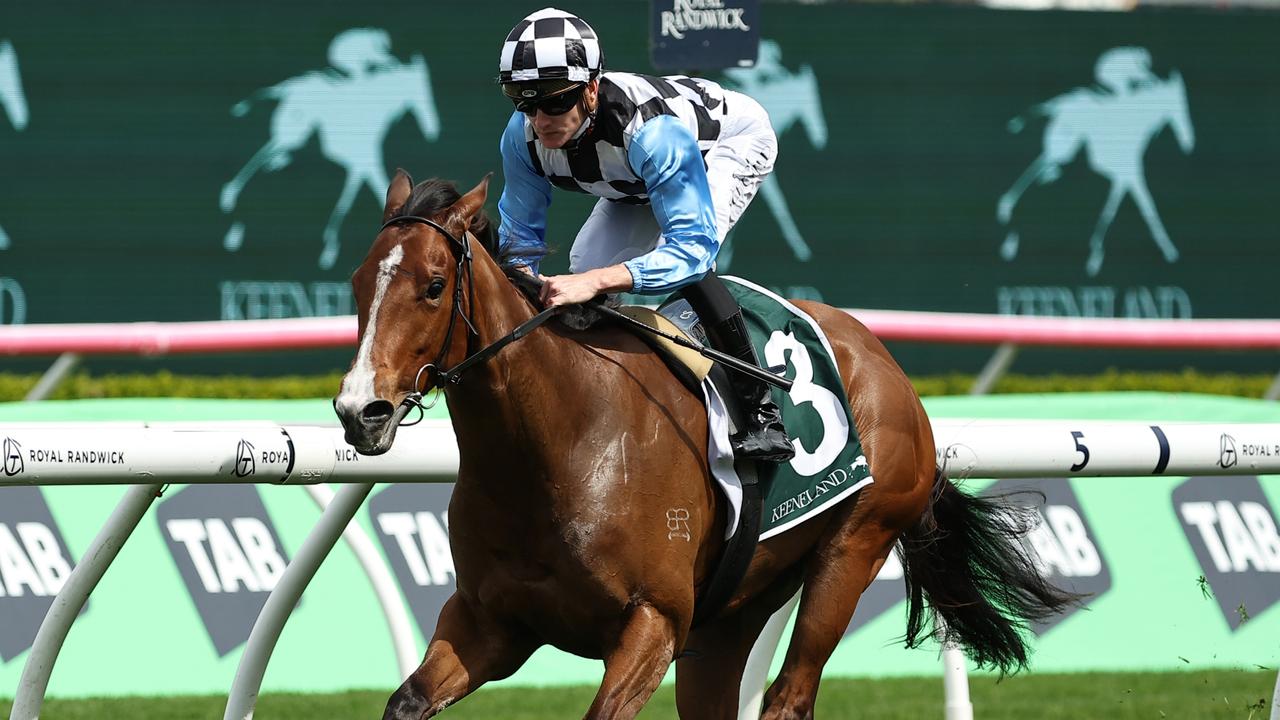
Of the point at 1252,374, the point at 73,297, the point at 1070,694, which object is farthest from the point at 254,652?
the point at 1252,374

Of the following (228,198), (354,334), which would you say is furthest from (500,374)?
(228,198)

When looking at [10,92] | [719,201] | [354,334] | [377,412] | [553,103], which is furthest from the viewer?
[10,92]

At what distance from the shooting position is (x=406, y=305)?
8.88 feet

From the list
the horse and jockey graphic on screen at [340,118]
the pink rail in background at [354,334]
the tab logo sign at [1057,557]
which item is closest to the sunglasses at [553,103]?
the tab logo sign at [1057,557]

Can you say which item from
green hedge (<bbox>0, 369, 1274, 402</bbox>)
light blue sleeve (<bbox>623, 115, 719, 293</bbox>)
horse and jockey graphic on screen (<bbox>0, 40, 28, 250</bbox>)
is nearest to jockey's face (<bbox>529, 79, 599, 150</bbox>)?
light blue sleeve (<bbox>623, 115, 719, 293</bbox>)

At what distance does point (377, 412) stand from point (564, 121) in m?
0.79

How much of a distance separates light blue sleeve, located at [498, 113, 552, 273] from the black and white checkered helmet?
A: 10.8 inches

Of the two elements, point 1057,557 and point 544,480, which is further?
point 1057,557

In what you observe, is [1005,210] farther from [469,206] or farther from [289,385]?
[469,206]

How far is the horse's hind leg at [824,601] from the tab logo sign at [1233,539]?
2.17 metres

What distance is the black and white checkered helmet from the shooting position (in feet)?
10.00

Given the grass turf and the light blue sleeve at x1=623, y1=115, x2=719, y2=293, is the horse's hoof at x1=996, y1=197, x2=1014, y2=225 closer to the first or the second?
the grass turf

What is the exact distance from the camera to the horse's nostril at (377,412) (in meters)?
2.58

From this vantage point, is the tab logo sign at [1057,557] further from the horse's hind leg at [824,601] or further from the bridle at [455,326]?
the bridle at [455,326]
